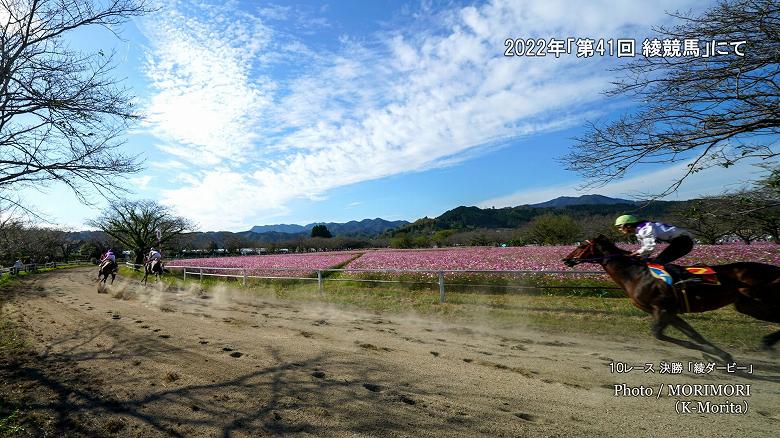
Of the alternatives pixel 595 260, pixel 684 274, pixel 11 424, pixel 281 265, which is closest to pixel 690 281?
pixel 684 274

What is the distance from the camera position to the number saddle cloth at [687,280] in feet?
17.0

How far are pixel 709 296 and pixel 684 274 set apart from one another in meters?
0.42

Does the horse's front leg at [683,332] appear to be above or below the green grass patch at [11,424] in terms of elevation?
above

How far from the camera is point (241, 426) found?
3496mm

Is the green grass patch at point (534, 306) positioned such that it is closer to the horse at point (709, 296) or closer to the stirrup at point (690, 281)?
the horse at point (709, 296)

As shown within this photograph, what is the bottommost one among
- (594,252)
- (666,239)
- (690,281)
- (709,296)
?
(709,296)

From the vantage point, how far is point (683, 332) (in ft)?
17.3

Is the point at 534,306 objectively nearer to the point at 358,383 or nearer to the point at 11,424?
the point at 358,383

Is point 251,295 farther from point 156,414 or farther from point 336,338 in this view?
point 156,414

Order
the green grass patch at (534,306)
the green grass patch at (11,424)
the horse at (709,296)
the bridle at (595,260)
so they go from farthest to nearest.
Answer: the green grass patch at (534,306)
the bridle at (595,260)
the horse at (709,296)
the green grass patch at (11,424)

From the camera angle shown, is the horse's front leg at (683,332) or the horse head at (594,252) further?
the horse head at (594,252)

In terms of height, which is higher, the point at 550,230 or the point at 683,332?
the point at 550,230

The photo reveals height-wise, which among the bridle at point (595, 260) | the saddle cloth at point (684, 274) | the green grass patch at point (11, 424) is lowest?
the green grass patch at point (11, 424)

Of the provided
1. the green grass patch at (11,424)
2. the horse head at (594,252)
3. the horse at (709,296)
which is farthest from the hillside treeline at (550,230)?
the green grass patch at (11,424)
